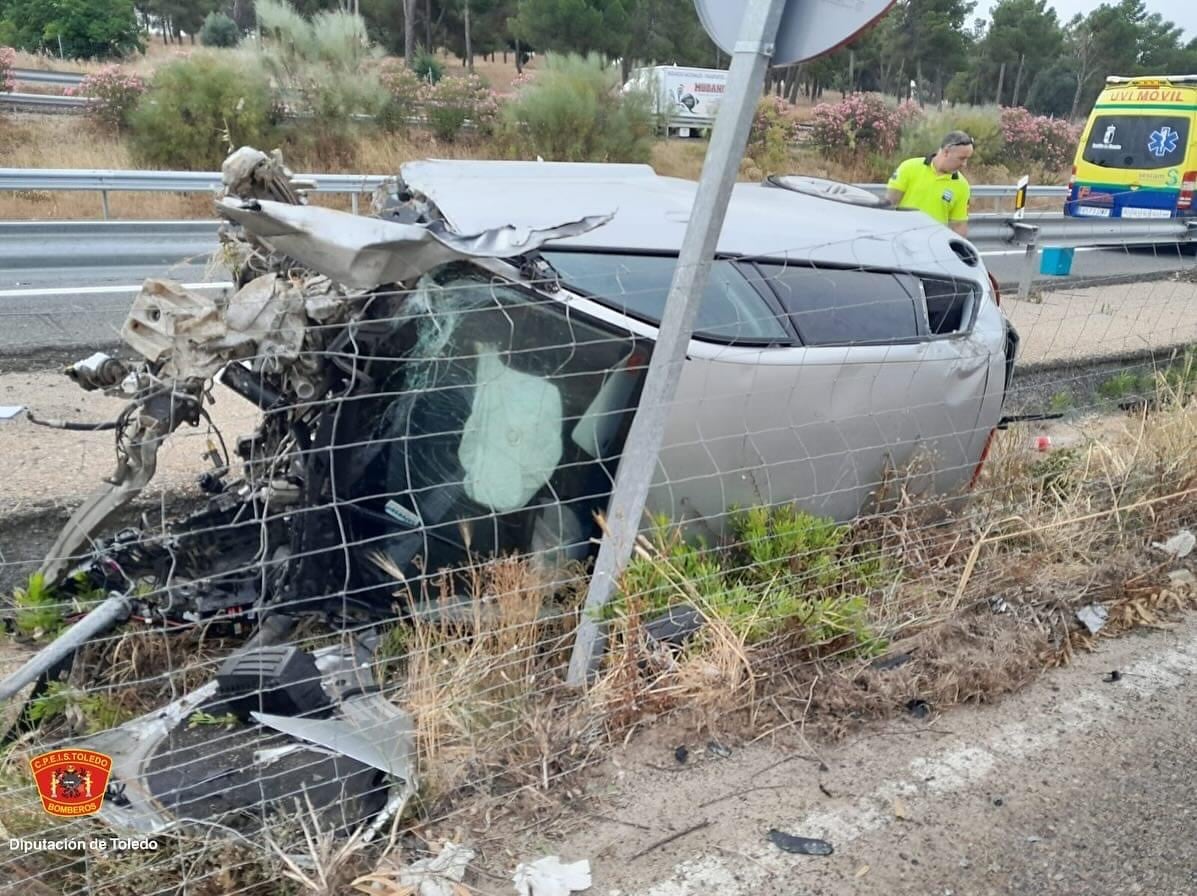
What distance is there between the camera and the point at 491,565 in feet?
10.4

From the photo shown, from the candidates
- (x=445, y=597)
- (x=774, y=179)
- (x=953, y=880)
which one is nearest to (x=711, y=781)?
(x=953, y=880)

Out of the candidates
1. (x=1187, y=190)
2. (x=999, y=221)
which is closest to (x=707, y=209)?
(x=999, y=221)

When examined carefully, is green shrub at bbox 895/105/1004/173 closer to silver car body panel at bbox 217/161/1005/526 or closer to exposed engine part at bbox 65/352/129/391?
silver car body panel at bbox 217/161/1005/526

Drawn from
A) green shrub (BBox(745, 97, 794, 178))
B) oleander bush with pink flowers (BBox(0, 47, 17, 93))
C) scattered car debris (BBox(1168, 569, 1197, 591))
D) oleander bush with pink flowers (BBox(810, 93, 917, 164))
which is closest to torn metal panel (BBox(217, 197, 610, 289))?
scattered car debris (BBox(1168, 569, 1197, 591))

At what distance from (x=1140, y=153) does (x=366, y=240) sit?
57.8 feet

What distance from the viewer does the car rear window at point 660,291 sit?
3.42 metres

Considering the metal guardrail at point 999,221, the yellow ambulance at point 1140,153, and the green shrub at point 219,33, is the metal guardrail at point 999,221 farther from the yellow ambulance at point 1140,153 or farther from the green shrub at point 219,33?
the green shrub at point 219,33

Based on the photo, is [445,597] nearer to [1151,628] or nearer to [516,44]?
[1151,628]

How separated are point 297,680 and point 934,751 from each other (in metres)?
1.86

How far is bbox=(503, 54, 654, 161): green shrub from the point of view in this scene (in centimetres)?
1706

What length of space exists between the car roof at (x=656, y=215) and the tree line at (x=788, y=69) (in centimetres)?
3073

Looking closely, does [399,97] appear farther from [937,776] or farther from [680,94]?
[937,776]

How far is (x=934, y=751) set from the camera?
3.09 metres

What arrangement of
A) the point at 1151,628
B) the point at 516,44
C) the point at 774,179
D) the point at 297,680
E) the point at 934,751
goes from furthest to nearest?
the point at 516,44, the point at 774,179, the point at 1151,628, the point at 934,751, the point at 297,680
